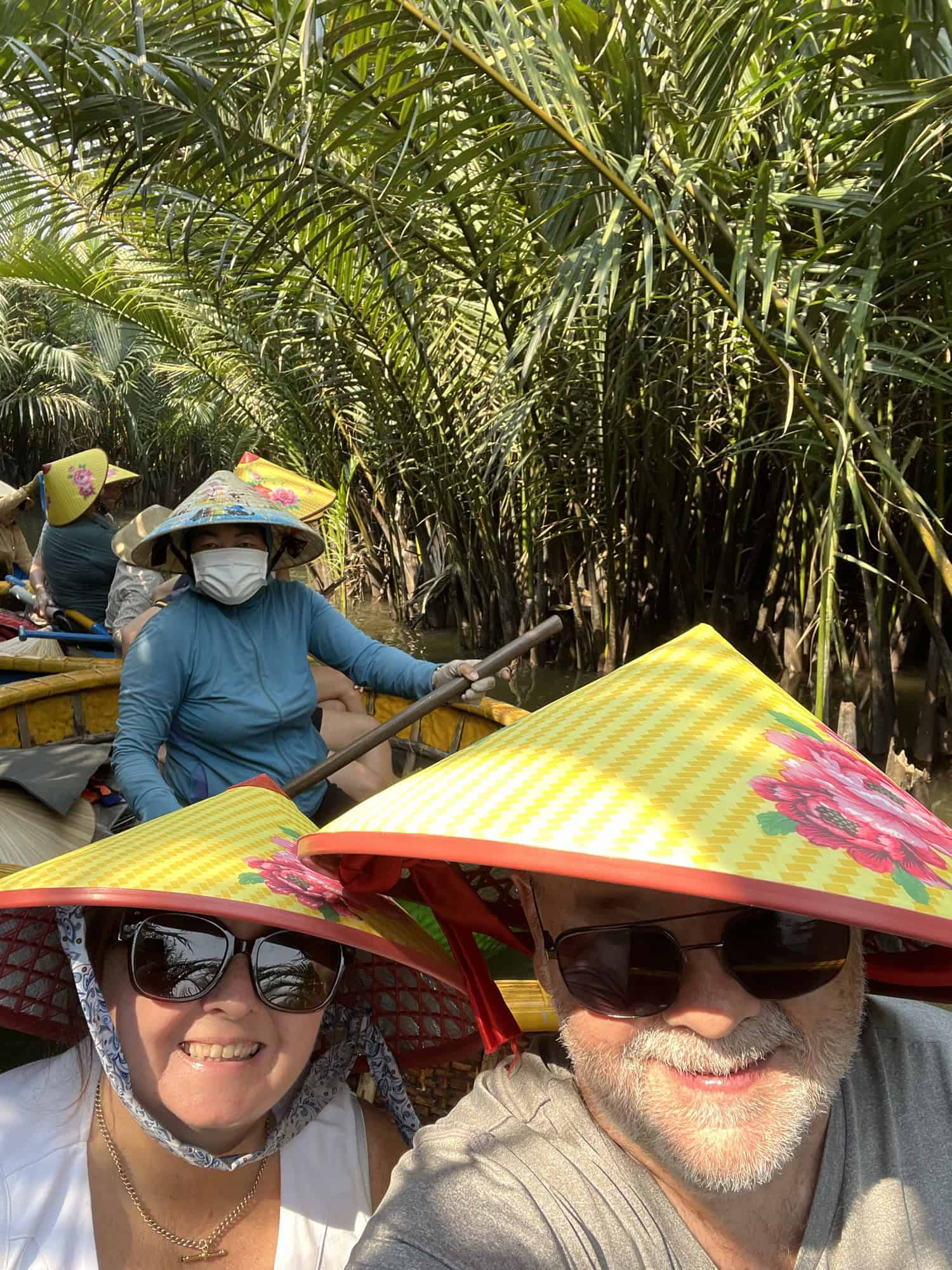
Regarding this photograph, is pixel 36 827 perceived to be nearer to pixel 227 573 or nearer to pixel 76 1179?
pixel 227 573

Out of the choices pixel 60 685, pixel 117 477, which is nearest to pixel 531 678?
pixel 117 477

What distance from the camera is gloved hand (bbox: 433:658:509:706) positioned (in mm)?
2504

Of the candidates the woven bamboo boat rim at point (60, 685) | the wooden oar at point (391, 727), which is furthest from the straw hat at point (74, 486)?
the wooden oar at point (391, 727)

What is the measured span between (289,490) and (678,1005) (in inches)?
173

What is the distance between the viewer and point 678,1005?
0.85m

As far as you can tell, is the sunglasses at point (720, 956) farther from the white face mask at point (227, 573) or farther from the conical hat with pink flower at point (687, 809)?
the white face mask at point (227, 573)

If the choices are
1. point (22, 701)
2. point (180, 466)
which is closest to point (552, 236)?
point (22, 701)

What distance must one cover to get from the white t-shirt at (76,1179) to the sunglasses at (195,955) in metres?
0.16

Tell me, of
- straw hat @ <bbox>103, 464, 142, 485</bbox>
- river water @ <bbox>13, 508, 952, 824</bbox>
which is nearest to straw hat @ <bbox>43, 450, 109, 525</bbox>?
straw hat @ <bbox>103, 464, 142, 485</bbox>

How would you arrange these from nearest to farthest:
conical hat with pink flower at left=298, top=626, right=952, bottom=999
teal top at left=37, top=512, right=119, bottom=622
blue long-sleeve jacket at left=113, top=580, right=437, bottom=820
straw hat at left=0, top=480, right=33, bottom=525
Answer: conical hat with pink flower at left=298, top=626, right=952, bottom=999, blue long-sleeve jacket at left=113, top=580, right=437, bottom=820, teal top at left=37, top=512, right=119, bottom=622, straw hat at left=0, top=480, right=33, bottom=525

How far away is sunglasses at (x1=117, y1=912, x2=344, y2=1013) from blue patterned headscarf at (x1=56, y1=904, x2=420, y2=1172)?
0.05 metres

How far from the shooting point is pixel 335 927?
1.01 m

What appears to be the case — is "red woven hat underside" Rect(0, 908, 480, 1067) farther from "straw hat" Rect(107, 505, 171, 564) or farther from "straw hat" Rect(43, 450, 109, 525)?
"straw hat" Rect(43, 450, 109, 525)

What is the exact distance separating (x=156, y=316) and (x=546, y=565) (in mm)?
4564
